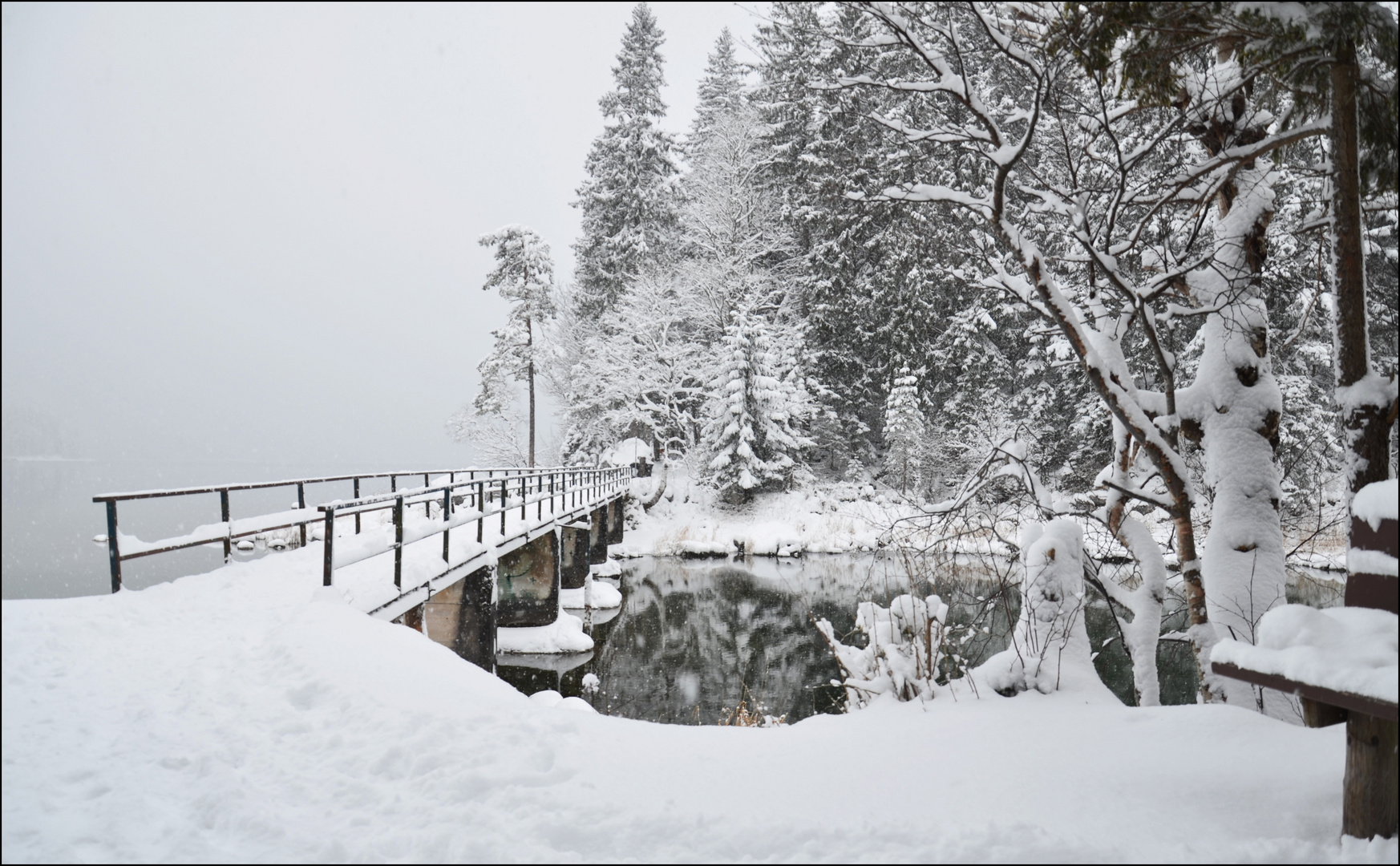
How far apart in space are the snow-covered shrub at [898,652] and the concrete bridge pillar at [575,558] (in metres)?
12.5

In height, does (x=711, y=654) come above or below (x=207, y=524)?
below

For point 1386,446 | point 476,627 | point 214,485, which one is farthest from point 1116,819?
point 476,627

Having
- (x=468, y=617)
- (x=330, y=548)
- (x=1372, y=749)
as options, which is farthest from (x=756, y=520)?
(x=1372, y=749)

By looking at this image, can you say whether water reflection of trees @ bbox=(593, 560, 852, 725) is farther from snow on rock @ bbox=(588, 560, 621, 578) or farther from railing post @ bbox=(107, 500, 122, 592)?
railing post @ bbox=(107, 500, 122, 592)

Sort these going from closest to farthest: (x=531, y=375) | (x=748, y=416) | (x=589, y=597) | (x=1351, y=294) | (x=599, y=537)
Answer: (x=1351, y=294) → (x=589, y=597) → (x=599, y=537) → (x=748, y=416) → (x=531, y=375)

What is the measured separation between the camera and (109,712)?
3523 mm

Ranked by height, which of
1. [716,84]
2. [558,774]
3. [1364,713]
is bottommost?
[558,774]

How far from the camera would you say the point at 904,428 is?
2608 cm

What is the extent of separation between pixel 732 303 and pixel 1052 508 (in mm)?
24131

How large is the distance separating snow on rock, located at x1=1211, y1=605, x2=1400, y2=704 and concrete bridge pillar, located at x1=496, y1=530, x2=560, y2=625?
13.2 meters

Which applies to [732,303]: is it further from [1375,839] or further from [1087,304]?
[1375,839]

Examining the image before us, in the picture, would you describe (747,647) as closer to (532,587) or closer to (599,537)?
(532,587)

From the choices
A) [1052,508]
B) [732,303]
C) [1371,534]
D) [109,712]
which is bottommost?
[109,712]

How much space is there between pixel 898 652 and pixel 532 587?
1077cm
